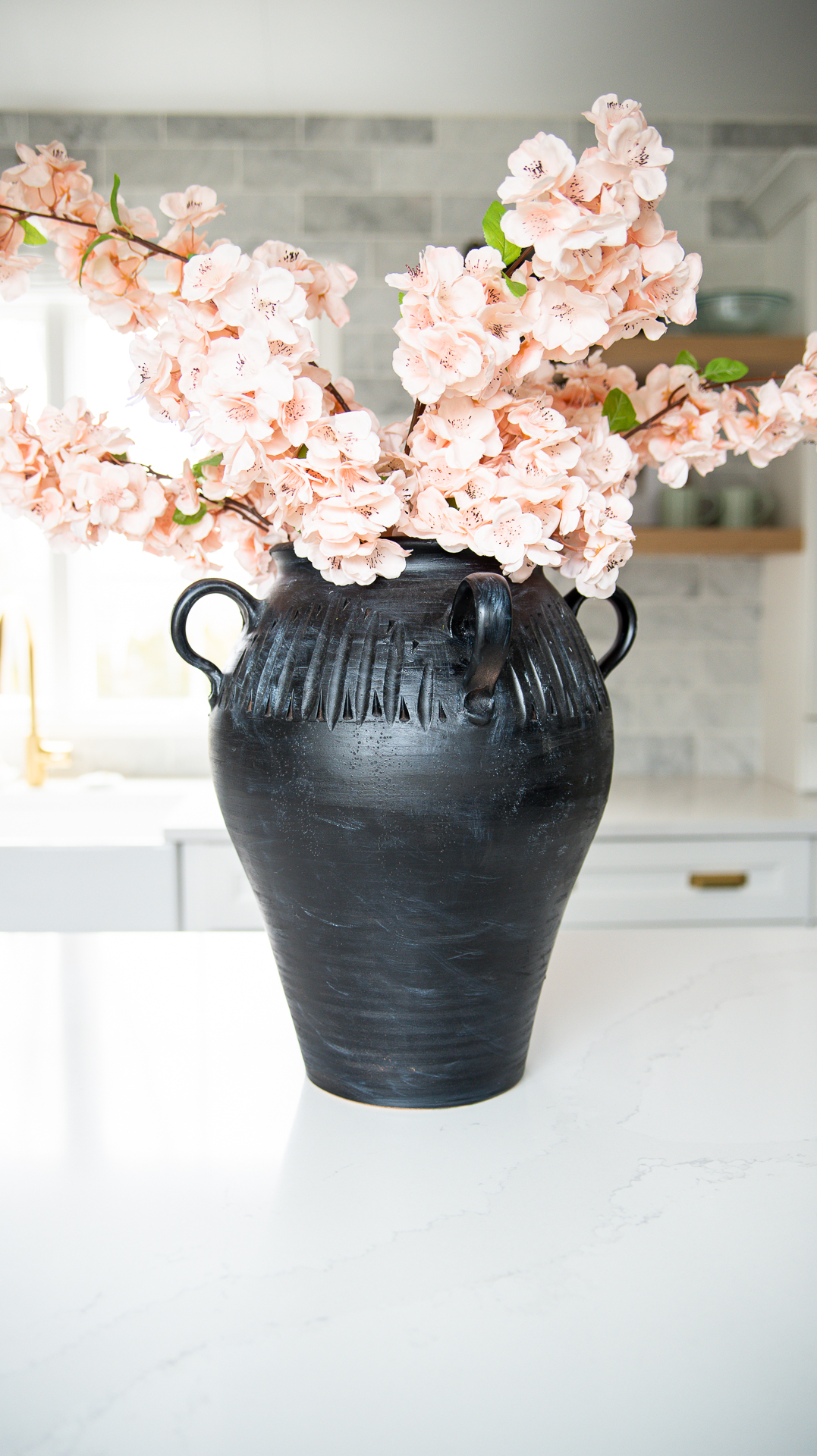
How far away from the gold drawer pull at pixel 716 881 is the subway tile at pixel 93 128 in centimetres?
220

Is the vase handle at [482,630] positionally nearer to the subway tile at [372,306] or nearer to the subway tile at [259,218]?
the subway tile at [372,306]

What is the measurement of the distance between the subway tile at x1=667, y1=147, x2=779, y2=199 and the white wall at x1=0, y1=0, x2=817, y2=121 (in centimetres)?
9

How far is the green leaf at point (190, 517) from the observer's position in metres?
0.68

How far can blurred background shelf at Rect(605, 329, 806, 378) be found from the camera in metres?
2.39

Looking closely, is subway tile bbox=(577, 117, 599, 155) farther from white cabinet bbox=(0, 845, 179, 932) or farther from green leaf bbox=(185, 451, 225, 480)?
Result: green leaf bbox=(185, 451, 225, 480)

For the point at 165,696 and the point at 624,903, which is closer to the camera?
the point at 624,903

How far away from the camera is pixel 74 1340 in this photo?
0.46 m

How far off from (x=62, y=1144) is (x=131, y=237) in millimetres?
517

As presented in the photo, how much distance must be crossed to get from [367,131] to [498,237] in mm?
2500

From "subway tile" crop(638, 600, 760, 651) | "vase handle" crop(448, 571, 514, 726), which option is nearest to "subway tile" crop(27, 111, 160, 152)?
"subway tile" crop(638, 600, 760, 651)

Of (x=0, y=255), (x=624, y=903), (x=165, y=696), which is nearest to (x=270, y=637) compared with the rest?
(x=0, y=255)

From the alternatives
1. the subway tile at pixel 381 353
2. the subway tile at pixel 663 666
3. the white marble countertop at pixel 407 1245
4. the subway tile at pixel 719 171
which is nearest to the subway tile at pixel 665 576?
the subway tile at pixel 663 666

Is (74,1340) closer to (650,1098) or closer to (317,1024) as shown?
(317,1024)

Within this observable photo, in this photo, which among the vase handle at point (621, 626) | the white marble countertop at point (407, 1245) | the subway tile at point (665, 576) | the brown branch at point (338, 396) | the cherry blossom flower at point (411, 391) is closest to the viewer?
the white marble countertop at point (407, 1245)
